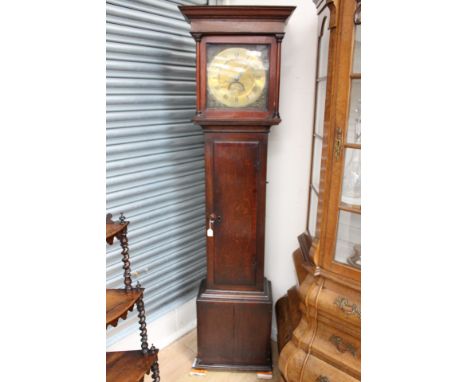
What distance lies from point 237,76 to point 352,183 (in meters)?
0.66

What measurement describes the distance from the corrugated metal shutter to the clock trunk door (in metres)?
0.29

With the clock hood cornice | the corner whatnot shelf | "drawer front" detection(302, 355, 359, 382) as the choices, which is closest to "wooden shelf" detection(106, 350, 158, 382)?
the corner whatnot shelf

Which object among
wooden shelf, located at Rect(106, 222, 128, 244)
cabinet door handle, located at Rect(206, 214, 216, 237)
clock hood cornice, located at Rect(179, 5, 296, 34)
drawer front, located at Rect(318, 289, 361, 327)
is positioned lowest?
drawer front, located at Rect(318, 289, 361, 327)

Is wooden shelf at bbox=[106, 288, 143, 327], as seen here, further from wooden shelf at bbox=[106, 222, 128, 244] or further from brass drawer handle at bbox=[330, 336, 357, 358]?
brass drawer handle at bbox=[330, 336, 357, 358]

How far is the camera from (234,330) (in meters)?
1.71

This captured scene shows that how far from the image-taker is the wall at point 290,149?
67.0 inches

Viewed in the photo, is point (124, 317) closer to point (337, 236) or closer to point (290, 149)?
point (337, 236)

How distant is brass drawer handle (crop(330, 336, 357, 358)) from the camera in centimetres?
126

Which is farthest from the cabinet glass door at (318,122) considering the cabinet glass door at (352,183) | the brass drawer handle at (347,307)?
the brass drawer handle at (347,307)
